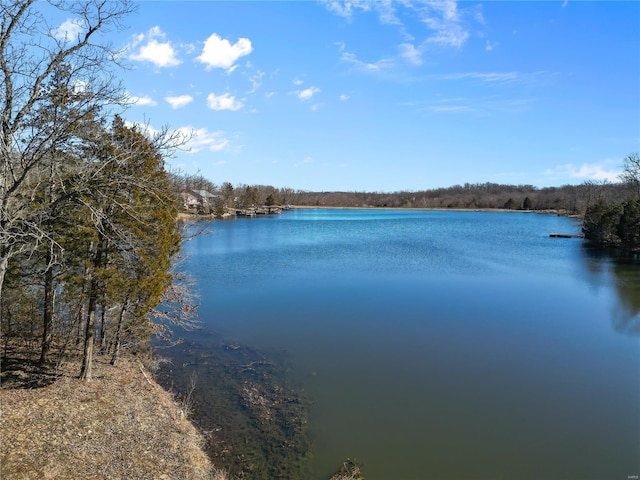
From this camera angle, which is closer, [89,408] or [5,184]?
[5,184]

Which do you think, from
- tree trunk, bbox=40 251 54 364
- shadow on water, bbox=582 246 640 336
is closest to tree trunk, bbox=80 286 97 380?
tree trunk, bbox=40 251 54 364

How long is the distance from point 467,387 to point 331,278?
14.0 meters

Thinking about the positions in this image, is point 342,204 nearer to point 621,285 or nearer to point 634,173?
point 634,173

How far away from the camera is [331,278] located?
2444 cm

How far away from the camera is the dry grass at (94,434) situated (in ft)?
21.3

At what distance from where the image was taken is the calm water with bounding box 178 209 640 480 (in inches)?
327

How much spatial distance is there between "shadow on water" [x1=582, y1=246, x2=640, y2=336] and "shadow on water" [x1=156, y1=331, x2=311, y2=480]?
1349 cm

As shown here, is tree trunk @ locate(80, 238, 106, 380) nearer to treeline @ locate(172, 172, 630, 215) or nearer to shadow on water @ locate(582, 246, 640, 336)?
shadow on water @ locate(582, 246, 640, 336)

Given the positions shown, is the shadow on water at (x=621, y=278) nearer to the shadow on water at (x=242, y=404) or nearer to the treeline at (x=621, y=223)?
the treeline at (x=621, y=223)

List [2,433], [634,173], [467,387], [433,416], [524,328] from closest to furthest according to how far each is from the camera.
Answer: [2,433], [433,416], [467,387], [524,328], [634,173]

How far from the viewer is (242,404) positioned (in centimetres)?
999

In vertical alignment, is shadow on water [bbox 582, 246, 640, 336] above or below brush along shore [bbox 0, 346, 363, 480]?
above

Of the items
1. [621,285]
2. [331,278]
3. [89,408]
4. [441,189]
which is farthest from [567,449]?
[441,189]

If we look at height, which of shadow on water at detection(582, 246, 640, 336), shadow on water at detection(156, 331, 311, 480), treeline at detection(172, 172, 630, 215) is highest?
treeline at detection(172, 172, 630, 215)
